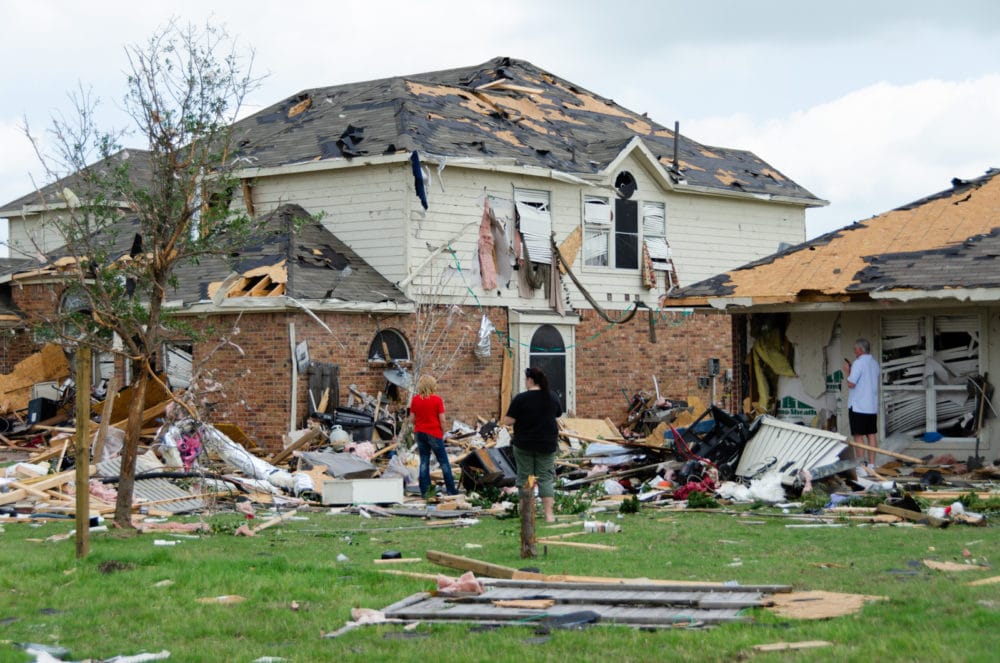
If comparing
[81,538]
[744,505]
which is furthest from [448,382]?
[81,538]

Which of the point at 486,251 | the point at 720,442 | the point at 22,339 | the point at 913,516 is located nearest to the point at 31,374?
the point at 22,339

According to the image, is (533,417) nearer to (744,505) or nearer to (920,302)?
(744,505)

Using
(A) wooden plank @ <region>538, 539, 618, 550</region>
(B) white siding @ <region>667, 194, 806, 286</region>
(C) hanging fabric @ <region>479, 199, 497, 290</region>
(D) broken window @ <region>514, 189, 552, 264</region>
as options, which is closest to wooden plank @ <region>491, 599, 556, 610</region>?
(A) wooden plank @ <region>538, 539, 618, 550</region>

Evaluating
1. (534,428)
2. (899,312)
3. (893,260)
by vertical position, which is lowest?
(534,428)

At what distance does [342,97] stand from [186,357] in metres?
8.08

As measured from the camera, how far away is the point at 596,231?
93.4 feet

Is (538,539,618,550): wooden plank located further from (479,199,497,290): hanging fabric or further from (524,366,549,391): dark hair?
(479,199,497,290): hanging fabric

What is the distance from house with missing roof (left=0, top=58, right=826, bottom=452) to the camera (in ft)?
78.3

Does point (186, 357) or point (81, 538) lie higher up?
point (186, 357)

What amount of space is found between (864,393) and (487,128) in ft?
42.6

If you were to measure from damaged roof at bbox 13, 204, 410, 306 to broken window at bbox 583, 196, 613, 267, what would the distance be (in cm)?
528

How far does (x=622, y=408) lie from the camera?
94.3 feet

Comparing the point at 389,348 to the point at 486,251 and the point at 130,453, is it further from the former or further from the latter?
the point at 130,453

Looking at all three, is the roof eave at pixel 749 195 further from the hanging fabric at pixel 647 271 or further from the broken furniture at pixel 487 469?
the broken furniture at pixel 487 469
